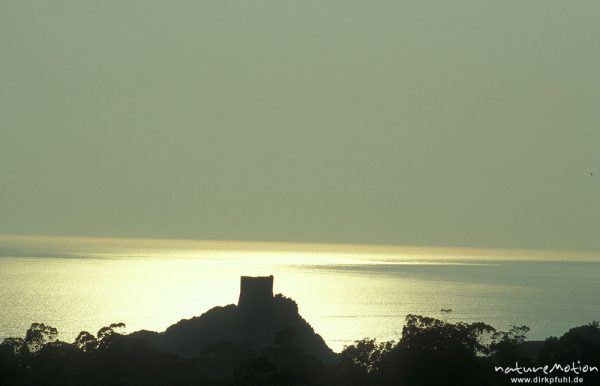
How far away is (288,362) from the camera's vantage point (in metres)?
64.7

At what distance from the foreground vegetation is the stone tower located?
5.90 m

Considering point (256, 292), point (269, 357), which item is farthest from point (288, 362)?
point (256, 292)

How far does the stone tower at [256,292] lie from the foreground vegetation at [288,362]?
590 cm

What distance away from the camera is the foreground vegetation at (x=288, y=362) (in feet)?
172

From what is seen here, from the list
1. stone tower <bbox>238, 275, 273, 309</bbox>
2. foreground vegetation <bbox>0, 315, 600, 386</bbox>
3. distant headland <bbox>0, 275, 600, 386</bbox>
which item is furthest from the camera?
stone tower <bbox>238, 275, 273, 309</bbox>

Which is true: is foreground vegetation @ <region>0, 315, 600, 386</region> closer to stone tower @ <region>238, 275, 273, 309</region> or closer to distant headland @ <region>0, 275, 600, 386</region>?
distant headland @ <region>0, 275, 600, 386</region>

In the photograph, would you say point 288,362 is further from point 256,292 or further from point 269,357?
point 256,292

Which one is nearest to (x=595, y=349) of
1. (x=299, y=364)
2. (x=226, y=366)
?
(x=299, y=364)

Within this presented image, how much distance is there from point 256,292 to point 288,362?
14245 mm

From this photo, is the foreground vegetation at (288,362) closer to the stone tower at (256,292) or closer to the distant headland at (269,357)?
the distant headland at (269,357)

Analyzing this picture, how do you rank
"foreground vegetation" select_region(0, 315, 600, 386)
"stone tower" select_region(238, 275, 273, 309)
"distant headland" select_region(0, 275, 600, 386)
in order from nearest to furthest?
1. "foreground vegetation" select_region(0, 315, 600, 386)
2. "distant headland" select_region(0, 275, 600, 386)
3. "stone tower" select_region(238, 275, 273, 309)

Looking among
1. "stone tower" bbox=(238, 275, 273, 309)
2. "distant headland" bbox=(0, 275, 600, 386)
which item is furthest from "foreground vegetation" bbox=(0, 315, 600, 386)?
"stone tower" bbox=(238, 275, 273, 309)

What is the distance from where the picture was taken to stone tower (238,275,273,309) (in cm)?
7800

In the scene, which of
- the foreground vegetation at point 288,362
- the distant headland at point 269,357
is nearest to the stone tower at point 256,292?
the distant headland at point 269,357
